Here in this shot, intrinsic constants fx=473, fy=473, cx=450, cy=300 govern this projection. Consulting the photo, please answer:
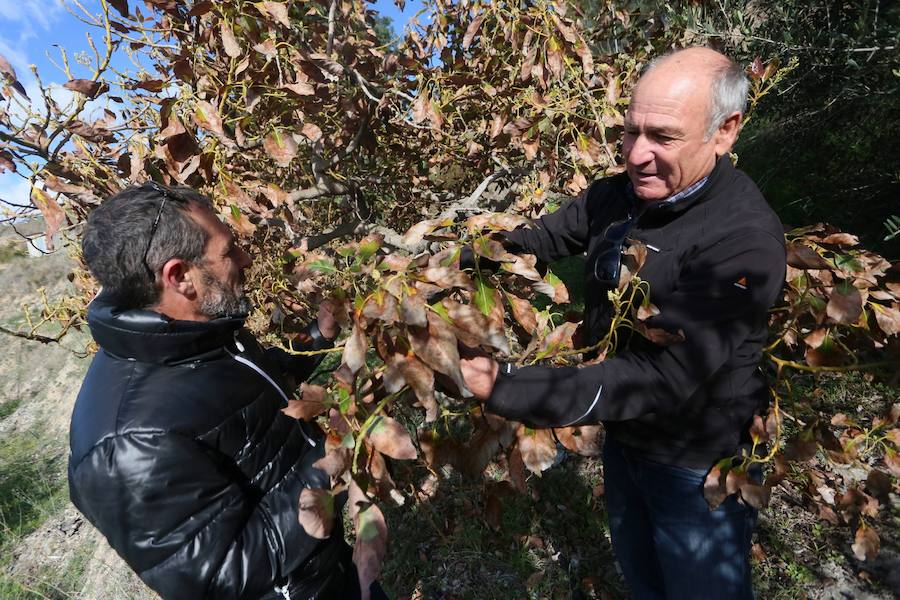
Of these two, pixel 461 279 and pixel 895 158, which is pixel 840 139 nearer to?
pixel 895 158

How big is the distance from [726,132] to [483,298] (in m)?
0.96

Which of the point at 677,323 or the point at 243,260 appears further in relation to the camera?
the point at 243,260

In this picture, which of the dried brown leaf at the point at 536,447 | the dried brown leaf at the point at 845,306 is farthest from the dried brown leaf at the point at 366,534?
the dried brown leaf at the point at 845,306

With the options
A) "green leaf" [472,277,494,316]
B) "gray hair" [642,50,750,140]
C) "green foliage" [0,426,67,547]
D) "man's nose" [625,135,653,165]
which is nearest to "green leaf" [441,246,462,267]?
"green leaf" [472,277,494,316]

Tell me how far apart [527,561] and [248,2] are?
3255 mm

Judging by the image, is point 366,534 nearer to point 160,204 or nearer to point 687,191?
point 160,204

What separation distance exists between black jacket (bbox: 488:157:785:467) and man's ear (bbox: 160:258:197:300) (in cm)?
103

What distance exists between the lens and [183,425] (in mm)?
1301

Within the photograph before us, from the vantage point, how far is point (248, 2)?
1.76 meters

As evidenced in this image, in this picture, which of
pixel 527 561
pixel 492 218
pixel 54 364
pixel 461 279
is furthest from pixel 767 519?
pixel 54 364

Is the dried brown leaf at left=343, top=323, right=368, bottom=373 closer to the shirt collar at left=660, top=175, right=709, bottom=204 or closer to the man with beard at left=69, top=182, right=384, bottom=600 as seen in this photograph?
the man with beard at left=69, top=182, right=384, bottom=600

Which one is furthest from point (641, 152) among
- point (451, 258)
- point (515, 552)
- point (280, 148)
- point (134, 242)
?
point (515, 552)

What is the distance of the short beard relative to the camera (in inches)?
59.2

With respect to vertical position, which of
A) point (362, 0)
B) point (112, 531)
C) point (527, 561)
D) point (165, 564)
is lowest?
point (527, 561)
